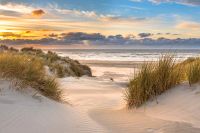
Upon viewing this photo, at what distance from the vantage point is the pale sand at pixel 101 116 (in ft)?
→ 20.7

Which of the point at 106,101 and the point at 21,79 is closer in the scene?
the point at 21,79

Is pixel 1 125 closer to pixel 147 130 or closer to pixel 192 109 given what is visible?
pixel 147 130

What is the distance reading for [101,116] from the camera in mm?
8398

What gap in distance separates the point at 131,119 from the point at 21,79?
242 cm

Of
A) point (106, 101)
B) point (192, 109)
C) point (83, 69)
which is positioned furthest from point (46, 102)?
point (83, 69)

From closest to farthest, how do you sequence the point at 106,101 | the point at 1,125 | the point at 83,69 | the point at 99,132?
the point at 1,125 → the point at 99,132 → the point at 106,101 → the point at 83,69

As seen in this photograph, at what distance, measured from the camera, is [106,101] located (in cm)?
1132

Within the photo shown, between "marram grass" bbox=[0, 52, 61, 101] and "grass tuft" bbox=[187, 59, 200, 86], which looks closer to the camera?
"marram grass" bbox=[0, 52, 61, 101]

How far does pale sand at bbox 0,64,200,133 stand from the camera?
6312mm

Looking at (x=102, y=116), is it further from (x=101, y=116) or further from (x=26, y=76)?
(x=26, y=76)

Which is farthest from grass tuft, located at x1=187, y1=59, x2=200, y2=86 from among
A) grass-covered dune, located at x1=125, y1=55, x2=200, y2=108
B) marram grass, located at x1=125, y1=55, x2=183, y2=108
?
marram grass, located at x1=125, y1=55, x2=183, y2=108

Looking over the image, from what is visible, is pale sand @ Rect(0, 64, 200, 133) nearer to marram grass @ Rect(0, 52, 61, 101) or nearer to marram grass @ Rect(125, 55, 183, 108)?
marram grass @ Rect(125, 55, 183, 108)

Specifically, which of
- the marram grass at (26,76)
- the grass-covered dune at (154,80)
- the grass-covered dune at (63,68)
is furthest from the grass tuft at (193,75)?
the grass-covered dune at (63,68)

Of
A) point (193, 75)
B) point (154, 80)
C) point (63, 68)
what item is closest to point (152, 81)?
point (154, 80)
